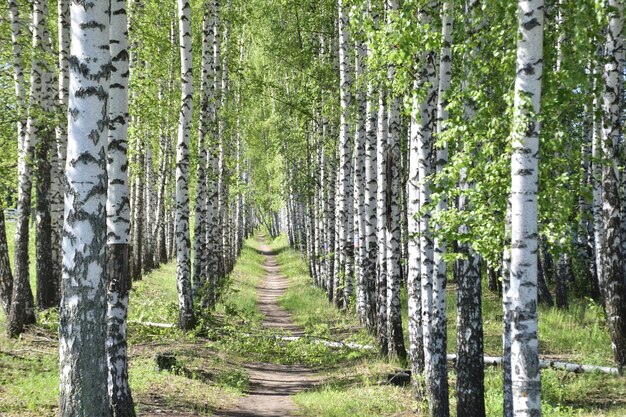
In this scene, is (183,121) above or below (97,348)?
above

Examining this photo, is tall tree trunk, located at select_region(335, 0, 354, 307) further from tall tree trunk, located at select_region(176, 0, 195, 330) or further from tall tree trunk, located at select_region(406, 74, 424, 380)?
tall tree trunk, located at select_region(406, 74, 424, 380)

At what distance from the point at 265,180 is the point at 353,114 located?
35926mm

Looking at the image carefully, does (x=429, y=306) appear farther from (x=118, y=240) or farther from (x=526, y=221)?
(x=118, y=240)

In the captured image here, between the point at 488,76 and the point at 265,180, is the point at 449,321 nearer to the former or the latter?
the point at 488,76

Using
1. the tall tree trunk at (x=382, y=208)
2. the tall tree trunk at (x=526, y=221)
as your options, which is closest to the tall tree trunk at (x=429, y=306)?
the tall tree trunk at (x=526, y=221)

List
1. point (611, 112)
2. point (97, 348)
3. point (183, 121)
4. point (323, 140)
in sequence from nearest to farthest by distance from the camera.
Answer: point (97, 348) → point (611, 112) → point (183, 121) → point (323, 140)

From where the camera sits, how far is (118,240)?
756cm

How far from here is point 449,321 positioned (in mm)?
18000

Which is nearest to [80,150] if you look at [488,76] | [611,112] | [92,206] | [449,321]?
[92,206]

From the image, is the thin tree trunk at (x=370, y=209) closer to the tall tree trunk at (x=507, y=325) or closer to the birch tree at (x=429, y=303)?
the birch tree at (x=429, y=303)

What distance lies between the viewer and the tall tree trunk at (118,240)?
754 centimetres

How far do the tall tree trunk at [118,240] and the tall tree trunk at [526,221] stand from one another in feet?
15.2

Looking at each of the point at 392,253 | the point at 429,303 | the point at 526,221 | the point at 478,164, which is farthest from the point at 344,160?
the point at 526,221

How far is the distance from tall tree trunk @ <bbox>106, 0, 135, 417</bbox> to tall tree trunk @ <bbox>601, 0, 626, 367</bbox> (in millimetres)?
8334
